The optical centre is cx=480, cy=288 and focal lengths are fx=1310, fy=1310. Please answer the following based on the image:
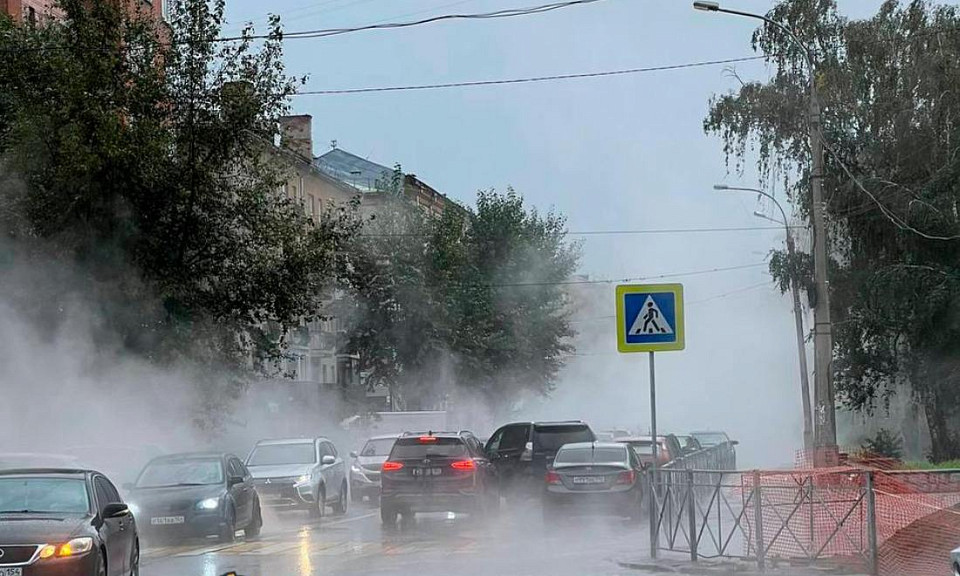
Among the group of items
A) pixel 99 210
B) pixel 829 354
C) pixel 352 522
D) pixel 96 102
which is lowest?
pixel 352 522

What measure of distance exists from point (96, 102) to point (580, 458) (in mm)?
13401

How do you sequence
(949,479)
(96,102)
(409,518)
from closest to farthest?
(949,479), (409,518), (96,102)

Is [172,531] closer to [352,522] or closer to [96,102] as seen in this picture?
[352,522]

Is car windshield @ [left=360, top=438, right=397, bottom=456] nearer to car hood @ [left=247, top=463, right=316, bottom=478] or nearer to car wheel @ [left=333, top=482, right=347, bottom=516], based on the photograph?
car wheel @ [left=333, top=482, right=347, bottom=516]

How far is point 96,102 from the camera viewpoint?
2809cm

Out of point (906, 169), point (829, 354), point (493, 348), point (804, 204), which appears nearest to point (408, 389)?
point (493, 348)

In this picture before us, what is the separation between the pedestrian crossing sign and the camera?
15.4 meters

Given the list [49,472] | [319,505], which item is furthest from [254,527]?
[49,472]

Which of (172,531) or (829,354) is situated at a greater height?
(829,354)

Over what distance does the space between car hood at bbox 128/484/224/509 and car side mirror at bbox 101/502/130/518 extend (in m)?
6.95

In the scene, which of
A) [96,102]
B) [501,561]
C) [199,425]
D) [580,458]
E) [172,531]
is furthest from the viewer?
[199,425]

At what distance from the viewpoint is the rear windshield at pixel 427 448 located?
22.5m

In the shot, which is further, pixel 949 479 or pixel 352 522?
pixel 352 522

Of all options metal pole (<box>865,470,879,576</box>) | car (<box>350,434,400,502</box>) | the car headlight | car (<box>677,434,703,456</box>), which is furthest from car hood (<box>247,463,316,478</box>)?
metal pole (<box>865,470,879,576</box>)
